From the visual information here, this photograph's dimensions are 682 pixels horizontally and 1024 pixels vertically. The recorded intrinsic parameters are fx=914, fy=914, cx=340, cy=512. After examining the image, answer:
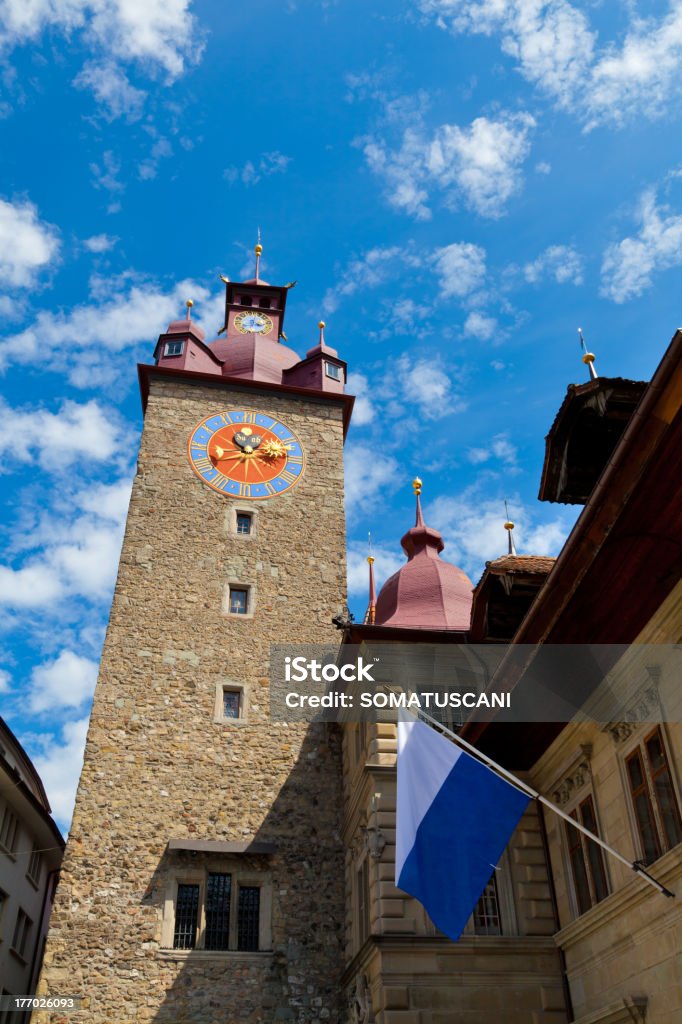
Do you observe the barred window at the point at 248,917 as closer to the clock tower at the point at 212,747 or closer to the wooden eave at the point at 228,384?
the clock tower at the point at 212,747

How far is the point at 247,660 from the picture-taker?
20.2m

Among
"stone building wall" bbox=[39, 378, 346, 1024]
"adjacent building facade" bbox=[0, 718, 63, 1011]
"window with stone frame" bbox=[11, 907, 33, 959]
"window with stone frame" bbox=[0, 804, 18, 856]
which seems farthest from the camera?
"window with stone frame" bbox=[11, 907, 33, 959]

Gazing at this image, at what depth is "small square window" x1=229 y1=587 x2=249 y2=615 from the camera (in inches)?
834

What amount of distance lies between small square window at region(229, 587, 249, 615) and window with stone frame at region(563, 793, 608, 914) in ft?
34.7

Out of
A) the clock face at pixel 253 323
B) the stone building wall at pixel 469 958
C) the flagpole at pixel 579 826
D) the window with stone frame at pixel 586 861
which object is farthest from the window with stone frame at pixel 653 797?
the clock face at pixel 253 323

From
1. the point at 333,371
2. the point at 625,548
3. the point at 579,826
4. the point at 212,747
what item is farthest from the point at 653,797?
the point at 333,371

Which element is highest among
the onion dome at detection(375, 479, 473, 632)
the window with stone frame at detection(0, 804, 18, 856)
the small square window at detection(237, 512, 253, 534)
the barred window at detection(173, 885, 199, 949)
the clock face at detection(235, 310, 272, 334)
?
the clock face at detection(235, 310, 272, 334)

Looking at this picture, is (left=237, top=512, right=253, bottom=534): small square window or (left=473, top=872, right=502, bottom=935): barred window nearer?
(left=473, top=872, right=502, bottom=935): barred window

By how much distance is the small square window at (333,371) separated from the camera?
27650 millimetres

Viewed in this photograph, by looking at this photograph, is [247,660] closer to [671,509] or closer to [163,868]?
[163,868]

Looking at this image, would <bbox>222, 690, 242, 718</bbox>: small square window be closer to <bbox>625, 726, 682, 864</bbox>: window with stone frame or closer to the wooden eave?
the wooden eave

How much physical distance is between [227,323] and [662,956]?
84.2 ft

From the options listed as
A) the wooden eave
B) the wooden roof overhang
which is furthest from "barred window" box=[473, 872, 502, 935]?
the wooden eave

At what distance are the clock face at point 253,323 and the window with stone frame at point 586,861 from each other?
22.1 meters
